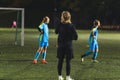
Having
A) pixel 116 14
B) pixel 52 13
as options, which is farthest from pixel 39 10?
pixel 116 14

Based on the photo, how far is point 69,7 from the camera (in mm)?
76312

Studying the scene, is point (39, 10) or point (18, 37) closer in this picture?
point (18, 37)

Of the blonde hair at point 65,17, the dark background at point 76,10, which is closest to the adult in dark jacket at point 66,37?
the blonde hair at point 65,17

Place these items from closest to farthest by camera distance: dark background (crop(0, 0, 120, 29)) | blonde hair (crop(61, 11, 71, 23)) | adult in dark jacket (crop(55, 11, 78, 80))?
blonde hair (crop(61, 11, 71, 23))
adult in dark jacket (crop(55, 11, 78, 80))
dark background (crop(0, 0, 120, 29))

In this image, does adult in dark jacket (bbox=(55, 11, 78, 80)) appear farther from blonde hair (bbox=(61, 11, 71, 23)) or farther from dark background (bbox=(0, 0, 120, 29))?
dark background (bbox=(0, 0, 120, 29))

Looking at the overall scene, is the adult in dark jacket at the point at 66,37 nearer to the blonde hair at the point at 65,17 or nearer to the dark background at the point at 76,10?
the blonde hair at the point at 65,17

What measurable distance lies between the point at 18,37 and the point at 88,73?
17005 millimetres

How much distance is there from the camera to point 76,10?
76.3 meters

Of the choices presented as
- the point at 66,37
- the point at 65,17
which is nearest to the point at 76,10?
the point at 66,37

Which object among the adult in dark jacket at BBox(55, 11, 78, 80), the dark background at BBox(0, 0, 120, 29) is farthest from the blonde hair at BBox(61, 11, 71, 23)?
the dark background at BBox(0, 0, 120, 29)

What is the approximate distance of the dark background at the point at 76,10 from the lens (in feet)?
243

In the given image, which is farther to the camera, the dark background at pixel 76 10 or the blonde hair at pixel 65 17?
the dark background at pixel 76 10

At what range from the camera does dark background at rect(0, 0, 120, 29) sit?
243 ft

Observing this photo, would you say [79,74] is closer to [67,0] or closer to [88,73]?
[88,73]
